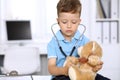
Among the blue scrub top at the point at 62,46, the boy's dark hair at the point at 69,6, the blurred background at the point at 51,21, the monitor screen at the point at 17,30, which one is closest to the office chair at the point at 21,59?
the blurred background at the point at 51,21

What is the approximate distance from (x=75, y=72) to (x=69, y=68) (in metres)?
0.02

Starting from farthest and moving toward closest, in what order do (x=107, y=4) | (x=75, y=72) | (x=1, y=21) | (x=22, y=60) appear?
(x=1, y=21) < (x=107, y=4) < (x=22, y=60) < (x=75, y=72)

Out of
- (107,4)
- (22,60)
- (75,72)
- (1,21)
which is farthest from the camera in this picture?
(1,21)

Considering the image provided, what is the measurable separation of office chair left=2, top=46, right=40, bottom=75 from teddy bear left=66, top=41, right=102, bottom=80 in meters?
2.15

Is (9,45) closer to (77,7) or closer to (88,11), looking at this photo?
(88,11)

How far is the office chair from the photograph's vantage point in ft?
9.91

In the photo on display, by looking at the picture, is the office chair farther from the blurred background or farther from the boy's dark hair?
→ the boy's dark hair

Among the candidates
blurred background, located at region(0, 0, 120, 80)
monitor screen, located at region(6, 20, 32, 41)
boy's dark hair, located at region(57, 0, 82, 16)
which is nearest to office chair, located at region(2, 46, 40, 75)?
blurred background, located at region(0, 0, 120, 80)

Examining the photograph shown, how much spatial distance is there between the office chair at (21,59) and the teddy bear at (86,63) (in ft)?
7.04

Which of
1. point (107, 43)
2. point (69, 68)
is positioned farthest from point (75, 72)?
point (107, 43)

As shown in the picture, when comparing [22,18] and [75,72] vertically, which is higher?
[22,18]

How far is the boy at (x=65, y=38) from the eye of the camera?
0.95m

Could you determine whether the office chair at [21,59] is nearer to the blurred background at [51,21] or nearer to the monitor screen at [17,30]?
the blurred background at [51,21]

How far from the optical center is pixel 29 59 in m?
3.06
